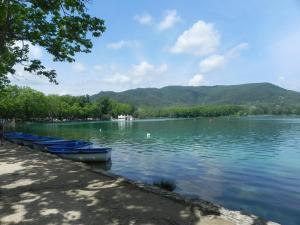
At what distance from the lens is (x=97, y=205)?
11.2 metres

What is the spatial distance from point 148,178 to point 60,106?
16720 cm

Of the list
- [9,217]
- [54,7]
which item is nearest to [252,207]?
[9,217]

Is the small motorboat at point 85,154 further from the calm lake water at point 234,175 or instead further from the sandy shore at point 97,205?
the sandy shore at point 97,205

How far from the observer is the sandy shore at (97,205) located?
32.2 feet

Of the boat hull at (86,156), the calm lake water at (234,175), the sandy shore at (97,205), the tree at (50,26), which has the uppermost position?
the tree at (50,26)

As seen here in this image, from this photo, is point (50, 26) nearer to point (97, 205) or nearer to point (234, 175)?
point (97, 205)

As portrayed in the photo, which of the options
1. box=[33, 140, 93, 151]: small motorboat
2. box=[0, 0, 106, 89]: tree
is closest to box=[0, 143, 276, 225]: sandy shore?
box=[0, 0, 106, 89]: tree

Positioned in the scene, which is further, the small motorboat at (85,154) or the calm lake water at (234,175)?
the small motorboat at (85,154)

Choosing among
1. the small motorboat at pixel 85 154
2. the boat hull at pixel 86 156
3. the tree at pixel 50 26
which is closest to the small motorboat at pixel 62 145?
the small motorboat at pixel 85 154

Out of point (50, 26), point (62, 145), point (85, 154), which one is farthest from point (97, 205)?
point (62, 145)

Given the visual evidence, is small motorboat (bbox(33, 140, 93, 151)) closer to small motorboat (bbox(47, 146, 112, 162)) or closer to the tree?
small motorboat (bbox(47, 146, 112, 162))

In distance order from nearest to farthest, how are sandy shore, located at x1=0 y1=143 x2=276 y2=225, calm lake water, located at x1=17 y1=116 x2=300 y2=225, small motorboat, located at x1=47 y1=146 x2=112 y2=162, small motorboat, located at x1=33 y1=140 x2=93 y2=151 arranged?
sandy shore, located at x1=0 y1=143 x2=276 y2=225 → calm lake water, located at x1=17 y1=116 x2=300 y2=225 → small motorboat, located at x1=47 y1=146 x2=112 y2=162 → small motorboat, located at x1=33 y1=140 x2=93 y2=151

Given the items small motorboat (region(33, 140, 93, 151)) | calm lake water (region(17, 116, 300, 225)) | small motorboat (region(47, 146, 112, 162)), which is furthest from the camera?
small motorboat (region(33, 140, 93, 151))

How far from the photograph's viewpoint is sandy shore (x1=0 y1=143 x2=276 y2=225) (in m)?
9.83
